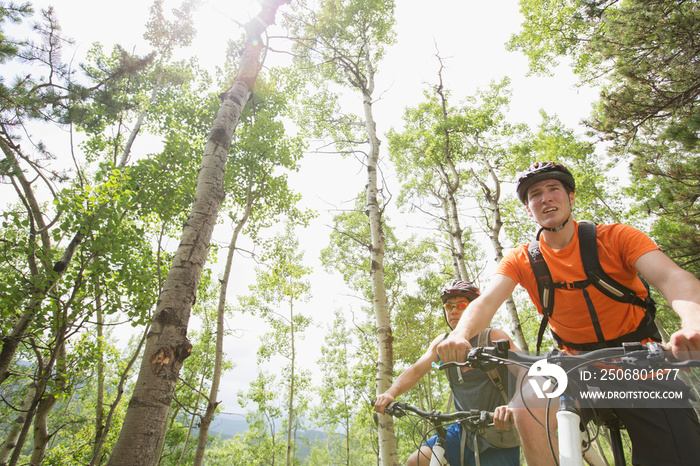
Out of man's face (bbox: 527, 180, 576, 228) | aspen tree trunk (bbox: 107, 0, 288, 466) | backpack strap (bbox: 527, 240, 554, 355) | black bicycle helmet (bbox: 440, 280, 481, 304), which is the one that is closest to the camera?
backpack strap (bbox: 527, 240, 554, 355)

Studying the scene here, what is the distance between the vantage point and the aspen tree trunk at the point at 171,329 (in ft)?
7.23

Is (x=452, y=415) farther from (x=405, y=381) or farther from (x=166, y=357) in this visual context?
(x=166, y=357)

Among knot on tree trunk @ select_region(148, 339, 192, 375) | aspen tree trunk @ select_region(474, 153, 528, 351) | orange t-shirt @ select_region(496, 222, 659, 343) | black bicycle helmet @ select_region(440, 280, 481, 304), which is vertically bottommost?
knot on tree trunk @ select_region(148, 339, 192, 375)

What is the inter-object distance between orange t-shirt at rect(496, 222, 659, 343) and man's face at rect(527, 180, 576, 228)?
145 millimetres

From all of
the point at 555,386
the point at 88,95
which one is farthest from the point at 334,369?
the point at 555,386

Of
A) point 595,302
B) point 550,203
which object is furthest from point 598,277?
point 550,203

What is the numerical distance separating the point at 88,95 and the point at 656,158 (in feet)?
47.0

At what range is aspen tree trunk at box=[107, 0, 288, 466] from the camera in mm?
2203

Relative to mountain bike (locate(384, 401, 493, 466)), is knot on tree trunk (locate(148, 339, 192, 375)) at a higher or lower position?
higher

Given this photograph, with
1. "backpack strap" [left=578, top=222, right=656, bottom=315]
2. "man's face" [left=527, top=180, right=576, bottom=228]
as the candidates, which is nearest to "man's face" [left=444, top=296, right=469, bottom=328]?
"man's face" [left=527, top=180, right=576, bottom=228]

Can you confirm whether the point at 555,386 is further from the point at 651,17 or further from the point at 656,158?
the point at 656,158

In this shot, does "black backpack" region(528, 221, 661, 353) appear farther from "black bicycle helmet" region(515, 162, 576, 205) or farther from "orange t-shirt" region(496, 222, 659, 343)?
"black bicycle helmet" region(515, 162, 576, 205)

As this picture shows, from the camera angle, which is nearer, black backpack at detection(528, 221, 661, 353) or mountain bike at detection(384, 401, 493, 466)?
black backpack at detection(528, 221, 661, 353)

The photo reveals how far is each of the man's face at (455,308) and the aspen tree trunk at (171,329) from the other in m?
2.89
